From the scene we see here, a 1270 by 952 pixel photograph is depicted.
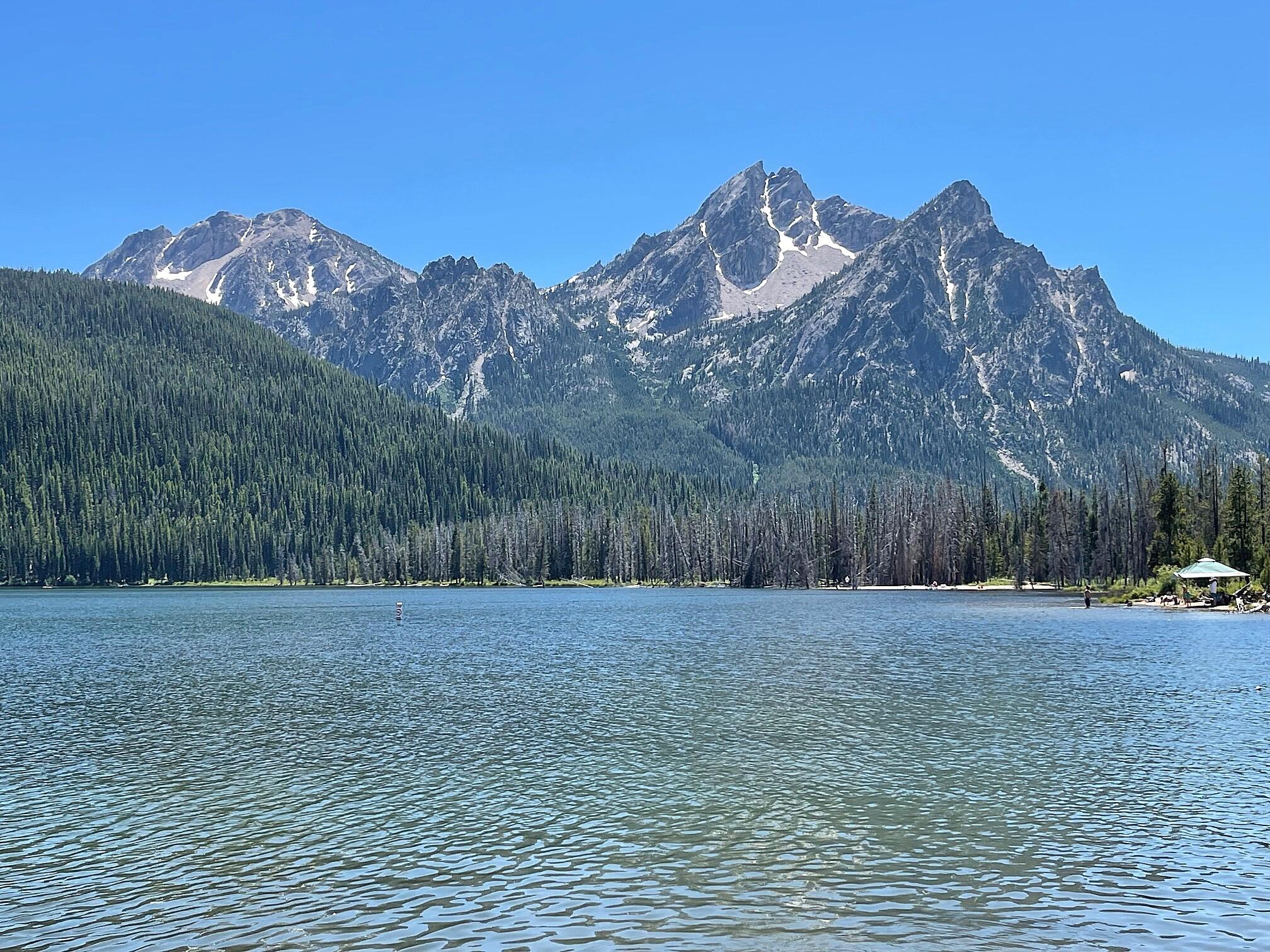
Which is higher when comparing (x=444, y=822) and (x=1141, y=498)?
(x=1141, y=498)

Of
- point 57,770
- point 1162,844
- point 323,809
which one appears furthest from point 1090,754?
point 57,770

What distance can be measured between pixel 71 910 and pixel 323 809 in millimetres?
9486

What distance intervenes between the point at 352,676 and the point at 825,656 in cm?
3320

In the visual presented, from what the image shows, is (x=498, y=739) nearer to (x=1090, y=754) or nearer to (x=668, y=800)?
(x=668, y=800)

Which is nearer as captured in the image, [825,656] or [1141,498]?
[825,656]

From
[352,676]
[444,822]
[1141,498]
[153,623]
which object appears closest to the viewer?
[444,822]

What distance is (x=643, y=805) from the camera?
107ft

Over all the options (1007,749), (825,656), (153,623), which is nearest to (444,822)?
(1007,749)

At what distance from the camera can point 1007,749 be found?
40.6 meters

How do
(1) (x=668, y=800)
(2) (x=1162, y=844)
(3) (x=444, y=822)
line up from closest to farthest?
(2) (x=1162, y=844) → (3) (x=444, y=822) → (1) (x=668, y=800)

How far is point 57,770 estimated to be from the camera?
3828 centimetres

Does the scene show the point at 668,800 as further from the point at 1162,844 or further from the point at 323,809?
the point at 1162,844

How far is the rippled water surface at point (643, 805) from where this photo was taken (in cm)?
2212

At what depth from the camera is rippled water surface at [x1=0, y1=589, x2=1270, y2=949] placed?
22125mm
